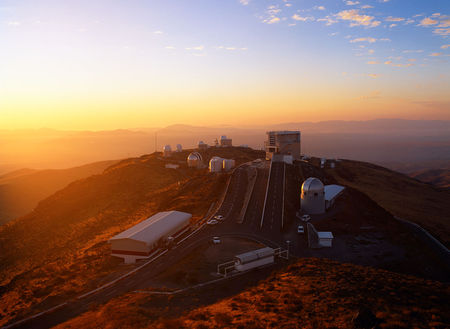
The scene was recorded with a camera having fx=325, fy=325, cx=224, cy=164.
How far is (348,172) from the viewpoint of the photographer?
9262 centimetres

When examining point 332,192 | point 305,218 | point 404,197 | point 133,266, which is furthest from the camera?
point 404,197

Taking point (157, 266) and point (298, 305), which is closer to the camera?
point (298, 305)

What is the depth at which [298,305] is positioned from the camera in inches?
727

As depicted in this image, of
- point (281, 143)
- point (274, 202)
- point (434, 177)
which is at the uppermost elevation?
point (281, 143)

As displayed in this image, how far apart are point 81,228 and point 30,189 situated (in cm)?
7217

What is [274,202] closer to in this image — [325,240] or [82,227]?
[325,240]

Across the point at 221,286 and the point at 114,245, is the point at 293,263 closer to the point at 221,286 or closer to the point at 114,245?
the point at 221,286

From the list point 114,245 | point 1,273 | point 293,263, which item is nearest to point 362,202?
point 293,263

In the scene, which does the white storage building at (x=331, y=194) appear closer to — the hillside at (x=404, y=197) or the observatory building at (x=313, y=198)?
the observatory building at (x=313, y=198)

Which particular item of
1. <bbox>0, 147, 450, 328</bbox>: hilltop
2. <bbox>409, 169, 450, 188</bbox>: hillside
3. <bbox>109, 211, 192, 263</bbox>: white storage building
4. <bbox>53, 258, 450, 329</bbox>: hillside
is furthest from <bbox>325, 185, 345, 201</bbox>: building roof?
<bbox>409, 169, 450, 188</bbox>: hillside

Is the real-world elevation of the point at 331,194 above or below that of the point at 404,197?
above

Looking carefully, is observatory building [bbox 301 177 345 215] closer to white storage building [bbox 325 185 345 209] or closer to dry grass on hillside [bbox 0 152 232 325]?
white storage building [bbox 325 185 345 209]

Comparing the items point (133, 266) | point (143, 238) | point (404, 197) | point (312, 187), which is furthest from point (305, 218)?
point (404, 197)

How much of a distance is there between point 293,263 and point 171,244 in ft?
41.0
